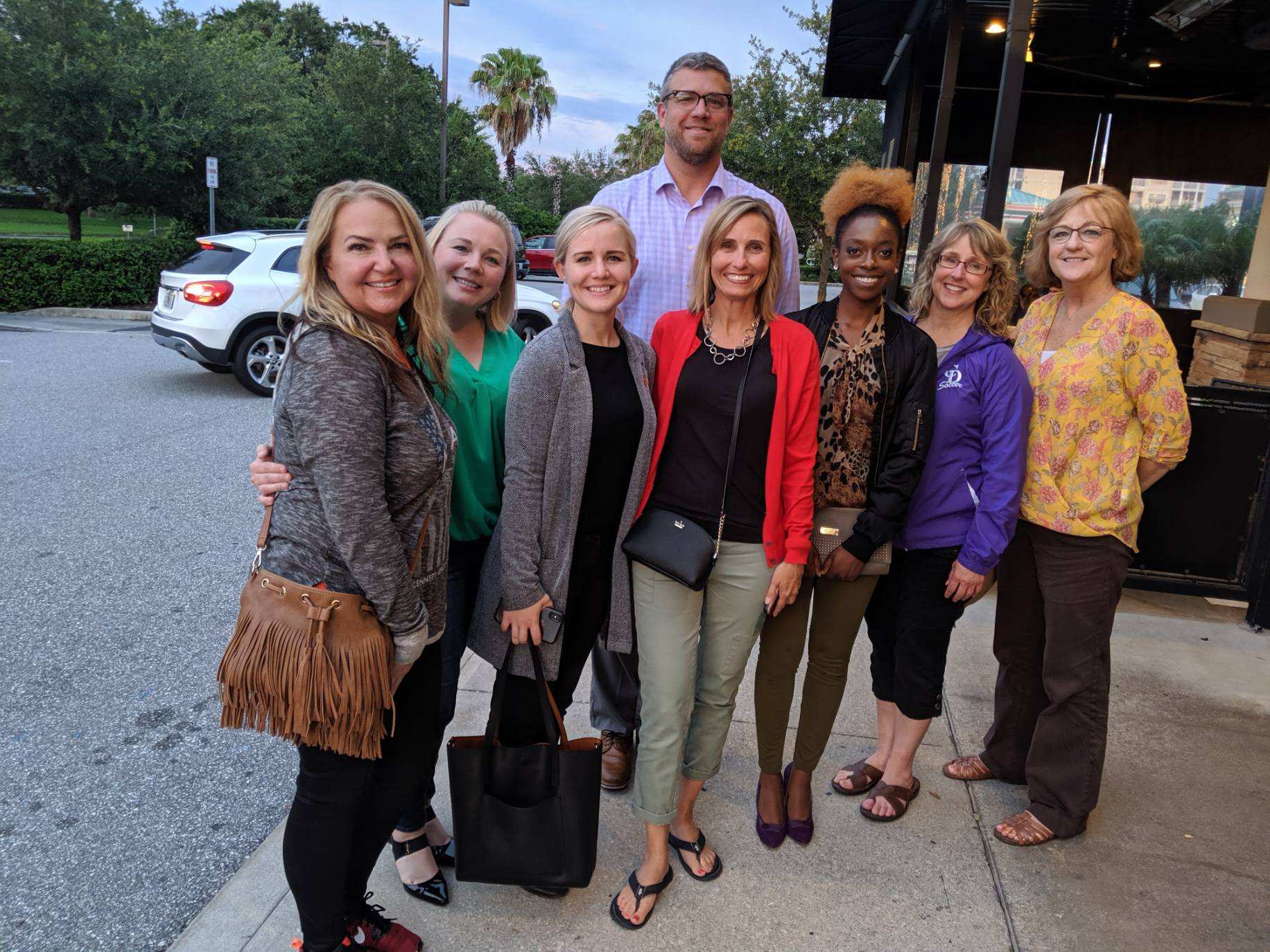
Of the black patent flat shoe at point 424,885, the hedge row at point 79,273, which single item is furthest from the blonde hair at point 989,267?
the hedge row at point 79,273

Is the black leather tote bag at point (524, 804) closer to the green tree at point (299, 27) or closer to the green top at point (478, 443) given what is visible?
the green top at point (478, 443)

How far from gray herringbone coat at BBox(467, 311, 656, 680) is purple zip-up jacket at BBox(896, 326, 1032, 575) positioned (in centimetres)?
91

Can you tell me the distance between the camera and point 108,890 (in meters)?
2.46

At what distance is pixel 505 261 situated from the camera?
2510mm

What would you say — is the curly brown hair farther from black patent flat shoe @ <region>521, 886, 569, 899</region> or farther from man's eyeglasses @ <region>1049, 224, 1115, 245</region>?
black patent flat shoe @ <region>521, 886, 569, 899</region>

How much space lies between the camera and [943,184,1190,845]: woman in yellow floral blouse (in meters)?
2.54

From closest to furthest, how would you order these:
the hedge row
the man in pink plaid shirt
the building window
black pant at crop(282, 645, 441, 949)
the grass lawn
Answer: black pant at crop(282, 645, 441, 949)
the man in pink plaid shirt
the building window
the hedge row
the grass lawn

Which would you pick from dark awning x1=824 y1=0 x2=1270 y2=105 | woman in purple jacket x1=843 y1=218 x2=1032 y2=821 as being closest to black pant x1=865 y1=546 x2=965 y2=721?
woman in purple jacket x1=843 y1=218 x2=1032 y2=821

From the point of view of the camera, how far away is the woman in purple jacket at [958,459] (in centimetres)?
252

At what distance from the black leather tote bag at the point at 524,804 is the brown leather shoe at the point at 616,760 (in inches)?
28.7

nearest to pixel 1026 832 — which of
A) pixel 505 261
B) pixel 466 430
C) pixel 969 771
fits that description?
pixel 969 771

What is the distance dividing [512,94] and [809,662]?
49532 mm

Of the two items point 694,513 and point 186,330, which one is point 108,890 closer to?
point 694,513

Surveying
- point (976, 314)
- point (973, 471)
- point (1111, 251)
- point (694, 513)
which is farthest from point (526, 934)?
point (1111, 251)
